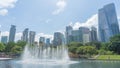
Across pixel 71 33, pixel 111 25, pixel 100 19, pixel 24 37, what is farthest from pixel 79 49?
pixel 100 19

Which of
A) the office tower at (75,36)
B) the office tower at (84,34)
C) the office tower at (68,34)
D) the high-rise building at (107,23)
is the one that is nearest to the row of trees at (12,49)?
the office tower at (68,34)

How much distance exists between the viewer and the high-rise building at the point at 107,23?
17332 centimetres

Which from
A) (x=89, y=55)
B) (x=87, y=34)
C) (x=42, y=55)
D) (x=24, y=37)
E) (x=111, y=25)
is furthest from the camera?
(x=111, y=25)

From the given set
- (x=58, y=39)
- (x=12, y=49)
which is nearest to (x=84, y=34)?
(x=58, y=39)

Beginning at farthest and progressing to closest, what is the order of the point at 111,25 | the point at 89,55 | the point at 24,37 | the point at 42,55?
the point at 111,25 → the point at 24,37 → the point at 89,55 → the point at 42,55

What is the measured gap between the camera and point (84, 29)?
160 meters

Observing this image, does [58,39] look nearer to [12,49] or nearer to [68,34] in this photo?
[68,34]

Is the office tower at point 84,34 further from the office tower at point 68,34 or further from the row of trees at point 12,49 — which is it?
the row of trees at point 12,49

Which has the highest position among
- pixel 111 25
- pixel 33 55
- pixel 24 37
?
pixel 111 25

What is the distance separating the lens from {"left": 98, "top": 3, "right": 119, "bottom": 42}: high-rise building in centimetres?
17332

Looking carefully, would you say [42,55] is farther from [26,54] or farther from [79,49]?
[79,49]

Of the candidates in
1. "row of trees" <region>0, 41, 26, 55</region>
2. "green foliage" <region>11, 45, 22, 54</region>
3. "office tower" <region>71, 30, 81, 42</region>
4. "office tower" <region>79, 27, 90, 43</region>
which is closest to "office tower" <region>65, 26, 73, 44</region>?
"office tower" <region>71, 30, 81, 42</region>

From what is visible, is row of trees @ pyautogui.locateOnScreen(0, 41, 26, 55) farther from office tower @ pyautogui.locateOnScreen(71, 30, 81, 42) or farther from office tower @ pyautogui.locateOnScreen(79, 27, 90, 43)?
office tower @ pyautogui.locateOnScreen(79, 27, 90, 43)

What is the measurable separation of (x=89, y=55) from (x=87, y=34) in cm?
8817
